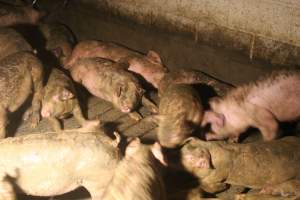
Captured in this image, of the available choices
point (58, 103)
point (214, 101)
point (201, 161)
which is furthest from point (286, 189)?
point (58, 103)

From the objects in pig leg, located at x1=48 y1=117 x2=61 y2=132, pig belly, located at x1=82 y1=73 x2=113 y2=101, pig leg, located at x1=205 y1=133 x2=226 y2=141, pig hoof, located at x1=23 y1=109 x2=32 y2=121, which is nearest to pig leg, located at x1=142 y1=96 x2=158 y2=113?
pig belly, located at x1=82 y1=73 x2=113 y2=101

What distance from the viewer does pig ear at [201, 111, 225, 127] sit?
16.6 ft

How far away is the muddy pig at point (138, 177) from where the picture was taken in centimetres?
306

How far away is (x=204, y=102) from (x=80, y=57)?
2.48 metres

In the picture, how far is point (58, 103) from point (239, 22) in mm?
2832

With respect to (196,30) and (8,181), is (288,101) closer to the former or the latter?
(196,30)

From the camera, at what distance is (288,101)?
4.99 metres

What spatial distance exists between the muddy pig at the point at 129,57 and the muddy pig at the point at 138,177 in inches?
102

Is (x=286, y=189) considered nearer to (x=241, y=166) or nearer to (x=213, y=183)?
(x=241, y=166)

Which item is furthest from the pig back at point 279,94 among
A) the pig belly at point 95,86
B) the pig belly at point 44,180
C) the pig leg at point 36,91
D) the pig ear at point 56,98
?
the pig leg at point 36,91

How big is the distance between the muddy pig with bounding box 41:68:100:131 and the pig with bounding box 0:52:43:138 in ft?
0.61

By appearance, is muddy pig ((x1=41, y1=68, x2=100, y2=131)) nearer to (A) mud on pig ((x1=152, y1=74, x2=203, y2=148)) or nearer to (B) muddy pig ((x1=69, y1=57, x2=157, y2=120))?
(B) muddy pig ((x1=69, y1=57, x2=157, y2=120))

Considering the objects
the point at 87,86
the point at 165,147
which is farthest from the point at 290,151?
the point at 87,86

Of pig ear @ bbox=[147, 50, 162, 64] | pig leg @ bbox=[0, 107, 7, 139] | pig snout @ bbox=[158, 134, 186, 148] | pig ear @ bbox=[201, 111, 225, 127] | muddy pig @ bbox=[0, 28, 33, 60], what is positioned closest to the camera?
pig snout @ bbox=[158, 134, 186, 148]
